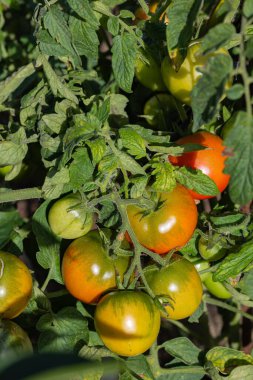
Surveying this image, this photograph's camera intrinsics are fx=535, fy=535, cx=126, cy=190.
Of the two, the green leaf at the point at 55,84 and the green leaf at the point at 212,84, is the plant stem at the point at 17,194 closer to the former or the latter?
the green leaf at the point at 55,84

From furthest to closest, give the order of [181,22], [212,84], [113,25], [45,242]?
[45,242] → [113,25] → [181,22] → [212,84]

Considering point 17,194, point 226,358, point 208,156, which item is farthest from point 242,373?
point 17,194

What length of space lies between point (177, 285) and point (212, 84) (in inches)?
15.9

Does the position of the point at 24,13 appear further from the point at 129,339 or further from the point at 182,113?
the point at 129,339

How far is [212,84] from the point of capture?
2.07 feet

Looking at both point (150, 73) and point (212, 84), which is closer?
point (212, 84)

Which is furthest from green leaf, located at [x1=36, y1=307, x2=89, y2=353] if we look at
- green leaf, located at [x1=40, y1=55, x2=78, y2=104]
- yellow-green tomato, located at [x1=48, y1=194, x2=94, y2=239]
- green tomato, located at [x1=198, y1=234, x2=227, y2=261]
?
green leaf, located at [x1=40, y1=55, x2=78, y2=104]

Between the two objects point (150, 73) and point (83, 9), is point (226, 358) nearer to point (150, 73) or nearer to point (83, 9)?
point (150, 73)

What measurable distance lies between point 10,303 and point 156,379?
367 millimetres

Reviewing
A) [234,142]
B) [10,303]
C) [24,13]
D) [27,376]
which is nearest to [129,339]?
[10,303]

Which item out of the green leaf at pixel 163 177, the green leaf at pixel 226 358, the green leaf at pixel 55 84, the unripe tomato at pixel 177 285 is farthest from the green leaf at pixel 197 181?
the green leaf at pixel 226 358

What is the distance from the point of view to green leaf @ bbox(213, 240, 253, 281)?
0.91 m

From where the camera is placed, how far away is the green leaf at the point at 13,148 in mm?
963

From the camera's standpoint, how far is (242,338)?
1.30m
